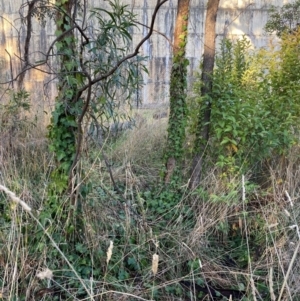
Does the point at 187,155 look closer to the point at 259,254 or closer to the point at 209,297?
the point at 259,254

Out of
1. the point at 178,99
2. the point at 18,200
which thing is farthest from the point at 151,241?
the point at 18,200

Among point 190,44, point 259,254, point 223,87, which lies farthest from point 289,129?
point 190,44

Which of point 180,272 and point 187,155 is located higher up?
point 187,155

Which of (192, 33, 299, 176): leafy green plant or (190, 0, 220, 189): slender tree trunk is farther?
(190, 0, 220, 189): slender tree trunk

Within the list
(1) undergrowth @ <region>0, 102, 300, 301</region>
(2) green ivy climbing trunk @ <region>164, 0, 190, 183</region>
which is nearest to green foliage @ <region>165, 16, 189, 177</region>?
(2) green ivy climbing trunk @ <region>164, 0, 190, 183</region>

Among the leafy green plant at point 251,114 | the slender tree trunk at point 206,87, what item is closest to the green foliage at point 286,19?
the leafy green plant at point 251,114

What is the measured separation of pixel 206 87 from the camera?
324cm

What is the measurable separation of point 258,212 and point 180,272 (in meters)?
0.85

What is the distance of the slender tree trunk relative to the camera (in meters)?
3.24

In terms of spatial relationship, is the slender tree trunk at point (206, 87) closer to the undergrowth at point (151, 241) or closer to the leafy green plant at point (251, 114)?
the leafy green plant at point (251, 114)

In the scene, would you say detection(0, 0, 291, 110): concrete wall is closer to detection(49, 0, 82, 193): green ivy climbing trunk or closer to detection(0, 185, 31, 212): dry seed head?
detection(49, 0, 82, 193): green ivy climbing trunk

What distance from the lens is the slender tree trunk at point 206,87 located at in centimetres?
324

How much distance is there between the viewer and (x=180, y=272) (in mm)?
2391

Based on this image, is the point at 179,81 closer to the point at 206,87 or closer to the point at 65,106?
the point at 206,87
